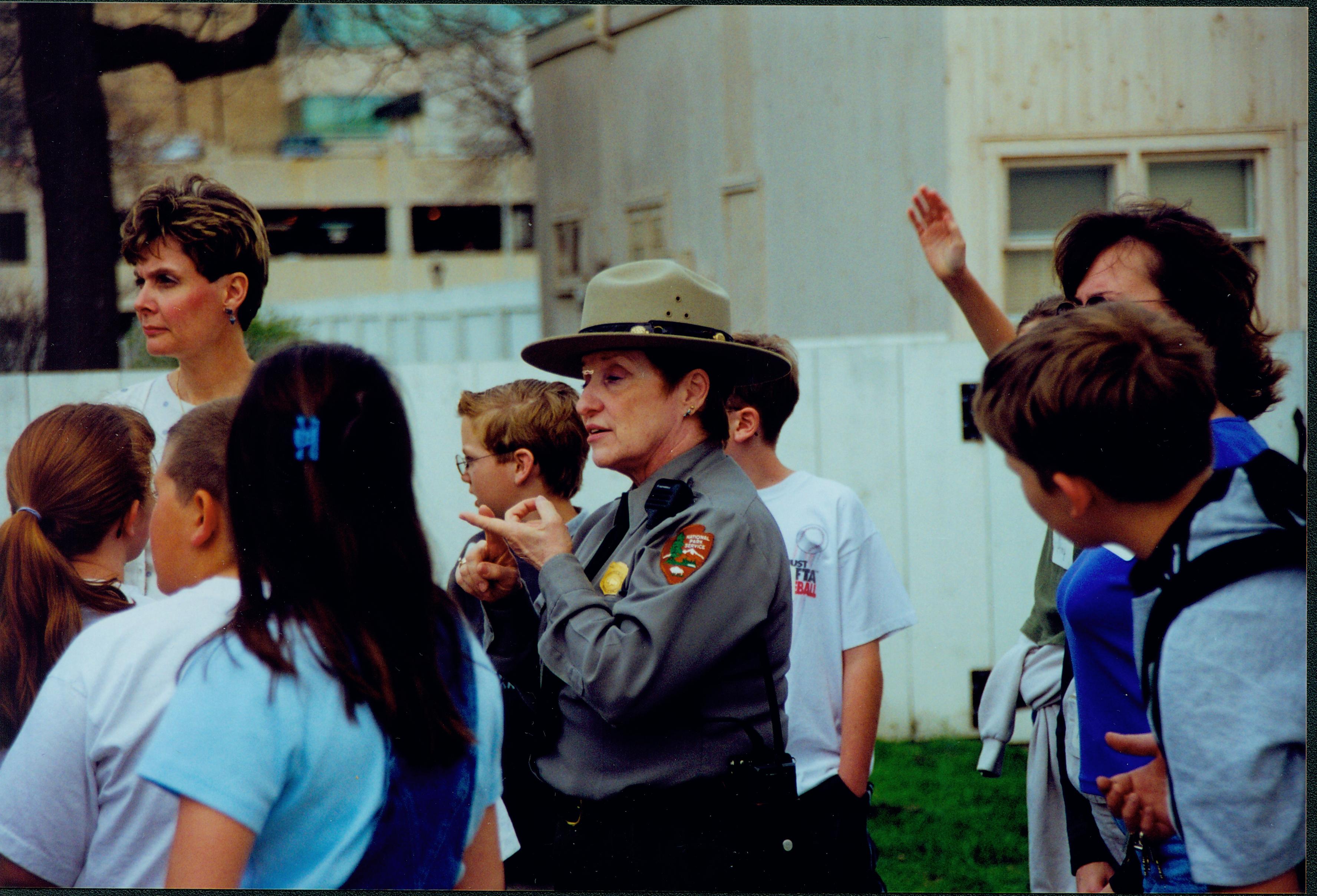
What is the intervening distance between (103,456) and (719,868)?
1.26 m

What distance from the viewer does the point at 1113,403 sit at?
4.77 feet

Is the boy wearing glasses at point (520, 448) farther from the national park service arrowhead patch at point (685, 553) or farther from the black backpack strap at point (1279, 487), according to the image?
the black backpack strap at point (1279, 487)

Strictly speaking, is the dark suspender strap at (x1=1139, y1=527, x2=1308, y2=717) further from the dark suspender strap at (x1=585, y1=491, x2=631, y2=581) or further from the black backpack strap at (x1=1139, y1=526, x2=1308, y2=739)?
the dark suspender strap at (x1=585, y1=491, x2=631, y2=581)

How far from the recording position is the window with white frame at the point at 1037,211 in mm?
6180

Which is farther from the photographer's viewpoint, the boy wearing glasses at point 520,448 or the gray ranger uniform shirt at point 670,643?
the boy wearing glasses at point 520,448

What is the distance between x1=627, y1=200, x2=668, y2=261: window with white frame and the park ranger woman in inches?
245

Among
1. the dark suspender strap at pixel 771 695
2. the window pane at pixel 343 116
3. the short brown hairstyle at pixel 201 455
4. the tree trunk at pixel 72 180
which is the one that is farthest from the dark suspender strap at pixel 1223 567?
the window pane at pixel 343 116

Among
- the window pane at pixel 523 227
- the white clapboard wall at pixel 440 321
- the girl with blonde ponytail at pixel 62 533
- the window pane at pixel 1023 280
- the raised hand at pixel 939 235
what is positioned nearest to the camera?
the girl with blonde ponytail at pixel 62 533

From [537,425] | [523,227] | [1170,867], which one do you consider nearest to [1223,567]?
[1170,867]

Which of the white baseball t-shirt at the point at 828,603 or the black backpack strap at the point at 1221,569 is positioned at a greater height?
the black backpack strap at the point at 1221,569

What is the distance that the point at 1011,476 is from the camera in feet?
16.6

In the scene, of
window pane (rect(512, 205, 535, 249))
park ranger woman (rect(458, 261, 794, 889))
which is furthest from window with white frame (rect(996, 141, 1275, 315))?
window pane (rect(512, 205, 535, 249))

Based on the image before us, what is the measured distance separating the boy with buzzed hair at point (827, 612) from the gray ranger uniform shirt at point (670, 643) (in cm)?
70

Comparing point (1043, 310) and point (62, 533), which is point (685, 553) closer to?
point (62, 533)
